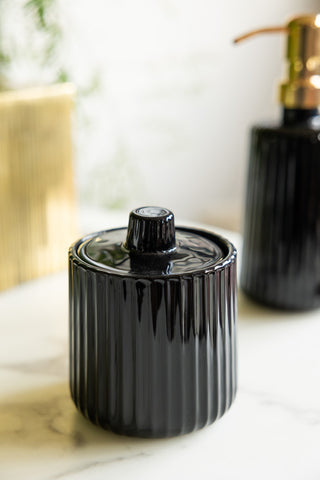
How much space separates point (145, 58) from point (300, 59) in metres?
0.68

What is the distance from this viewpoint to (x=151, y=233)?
35cm

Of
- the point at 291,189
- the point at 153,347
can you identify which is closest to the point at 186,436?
the point at 153,347

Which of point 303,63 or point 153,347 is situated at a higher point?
point 303,63

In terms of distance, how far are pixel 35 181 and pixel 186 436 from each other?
12.2 inches

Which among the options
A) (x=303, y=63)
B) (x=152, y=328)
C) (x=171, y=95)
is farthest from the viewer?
(x=171, y=95)

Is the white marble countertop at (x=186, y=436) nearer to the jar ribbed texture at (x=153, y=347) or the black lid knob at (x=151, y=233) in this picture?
the jar ribbed texture at (x=153, y=347)

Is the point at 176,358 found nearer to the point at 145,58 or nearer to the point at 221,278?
the point at 221,278

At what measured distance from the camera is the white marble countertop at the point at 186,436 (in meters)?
0.35

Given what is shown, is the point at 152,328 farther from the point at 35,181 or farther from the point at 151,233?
the point at 35,181

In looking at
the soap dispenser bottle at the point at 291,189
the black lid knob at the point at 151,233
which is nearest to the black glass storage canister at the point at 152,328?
the black lid knob at the point at 151,233

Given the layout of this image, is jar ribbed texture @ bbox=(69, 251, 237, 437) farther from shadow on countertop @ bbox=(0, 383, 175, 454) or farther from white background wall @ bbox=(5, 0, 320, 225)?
white background wall @ bbox=(5, 0, 320, 225)

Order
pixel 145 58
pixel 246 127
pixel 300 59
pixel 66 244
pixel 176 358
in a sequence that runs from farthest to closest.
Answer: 1. pixel 246 127
2. pixel 145 58
3. pixel 66 244
4. pixel 300 59
5. pixel 176 358

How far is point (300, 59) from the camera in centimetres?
50

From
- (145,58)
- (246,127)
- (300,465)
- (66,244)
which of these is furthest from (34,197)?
(246,127)
